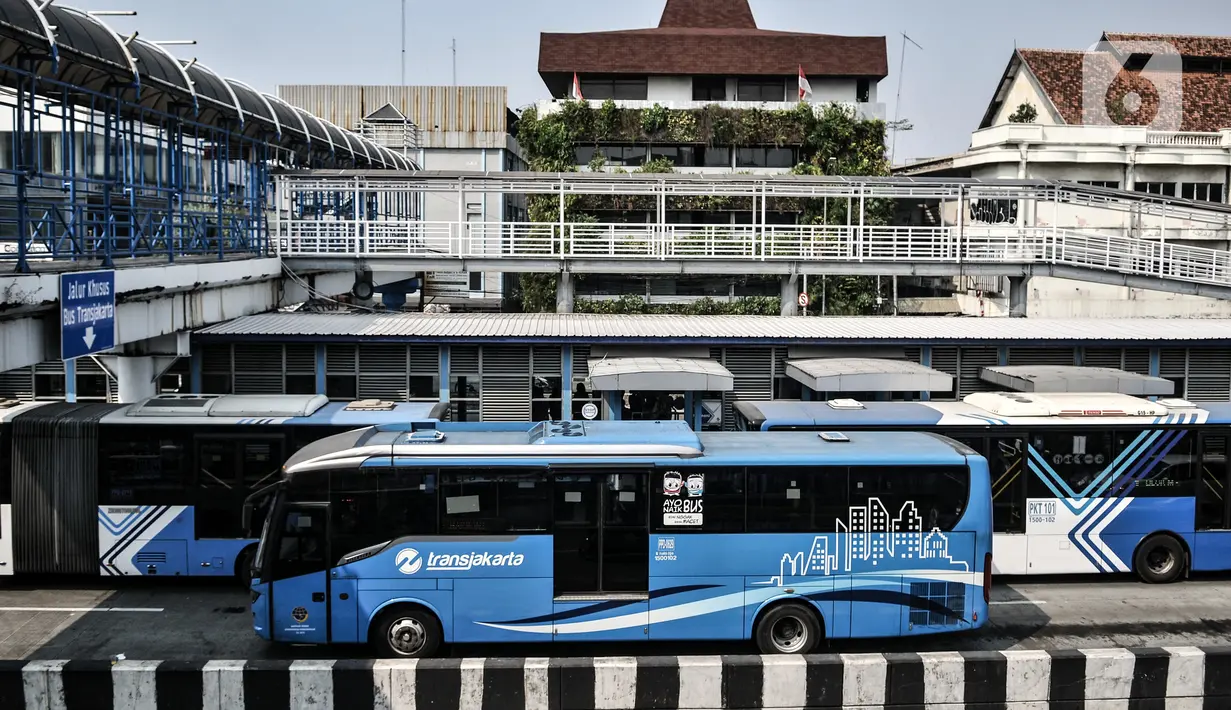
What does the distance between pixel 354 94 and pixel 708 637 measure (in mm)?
53608

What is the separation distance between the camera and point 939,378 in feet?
62.2

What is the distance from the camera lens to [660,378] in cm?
1841

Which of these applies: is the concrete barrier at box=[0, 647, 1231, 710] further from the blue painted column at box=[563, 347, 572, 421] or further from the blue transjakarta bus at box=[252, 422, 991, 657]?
the blue painted column at box=[563, 347, 572, 421]

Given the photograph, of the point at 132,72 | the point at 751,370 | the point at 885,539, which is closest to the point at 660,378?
the point at 751,370

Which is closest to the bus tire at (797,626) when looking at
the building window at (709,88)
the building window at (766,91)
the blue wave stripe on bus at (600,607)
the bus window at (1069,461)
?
the blue wave stripe on bus at (600,607)

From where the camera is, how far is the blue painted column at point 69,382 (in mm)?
20750

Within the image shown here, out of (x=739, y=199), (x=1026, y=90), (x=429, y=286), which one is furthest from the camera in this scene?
(x=1026, y=90)

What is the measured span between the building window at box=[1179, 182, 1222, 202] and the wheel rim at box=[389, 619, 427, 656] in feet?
147

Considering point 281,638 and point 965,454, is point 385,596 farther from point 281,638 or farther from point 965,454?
point 965,454

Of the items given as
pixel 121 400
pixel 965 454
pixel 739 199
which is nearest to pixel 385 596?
pixel 965 454

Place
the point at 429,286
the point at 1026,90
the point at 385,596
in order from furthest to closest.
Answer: the point at 1026,90 < the point at 429,286 < the point at 385,596

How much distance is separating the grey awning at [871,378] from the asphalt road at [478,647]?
3.88m
